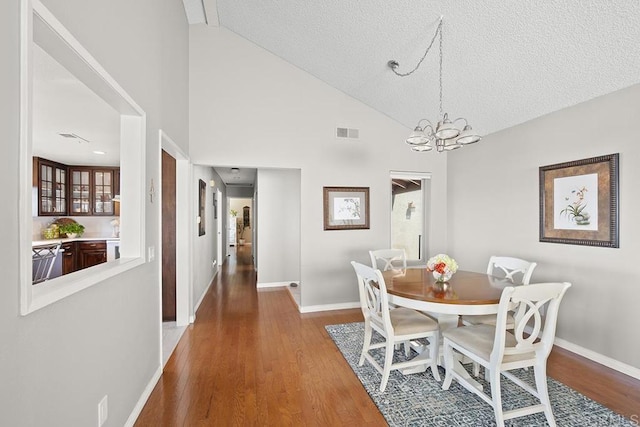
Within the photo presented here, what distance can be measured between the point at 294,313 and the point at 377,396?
Result: 209 centimetres

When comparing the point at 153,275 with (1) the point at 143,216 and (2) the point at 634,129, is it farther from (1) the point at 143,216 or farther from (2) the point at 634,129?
(2) the point at 634,129

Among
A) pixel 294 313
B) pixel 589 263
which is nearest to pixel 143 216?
pixel 294 313

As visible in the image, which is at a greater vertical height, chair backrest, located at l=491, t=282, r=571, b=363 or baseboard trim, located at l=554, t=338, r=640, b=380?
chair backrest, located at l=491, t=282, r=571, b=363

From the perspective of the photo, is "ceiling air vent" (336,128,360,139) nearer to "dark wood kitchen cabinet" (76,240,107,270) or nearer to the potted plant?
"dark wood kitchen cabinet" (76,240,107,270)

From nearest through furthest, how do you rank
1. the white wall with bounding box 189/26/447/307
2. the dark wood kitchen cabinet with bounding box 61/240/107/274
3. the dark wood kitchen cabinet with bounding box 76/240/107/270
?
1. the white wall with bounding box 189/26/447/307
2. the dark wood kitchen cabinet with bounding box 61/240/107/274
3. the dark wood kitchen cabinet with bounding box 76/240/107/270

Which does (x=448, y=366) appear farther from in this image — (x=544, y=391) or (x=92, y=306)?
(x=92, y=306)

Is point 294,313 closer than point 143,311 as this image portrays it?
No

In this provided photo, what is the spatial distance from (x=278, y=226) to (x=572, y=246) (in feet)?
14.4

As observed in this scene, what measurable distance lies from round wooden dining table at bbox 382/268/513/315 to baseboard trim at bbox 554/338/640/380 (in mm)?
1135

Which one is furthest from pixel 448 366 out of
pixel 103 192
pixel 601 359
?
pixel 103 192

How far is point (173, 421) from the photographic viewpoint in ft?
6.51

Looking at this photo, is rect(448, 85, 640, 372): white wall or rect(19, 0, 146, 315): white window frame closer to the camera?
rect(19, 0, 146, 315): white window frame

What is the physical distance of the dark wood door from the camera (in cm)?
362

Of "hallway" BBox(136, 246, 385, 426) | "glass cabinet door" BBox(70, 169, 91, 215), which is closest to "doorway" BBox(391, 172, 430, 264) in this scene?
"hallway" BBox(136, 246, 385, 426)
